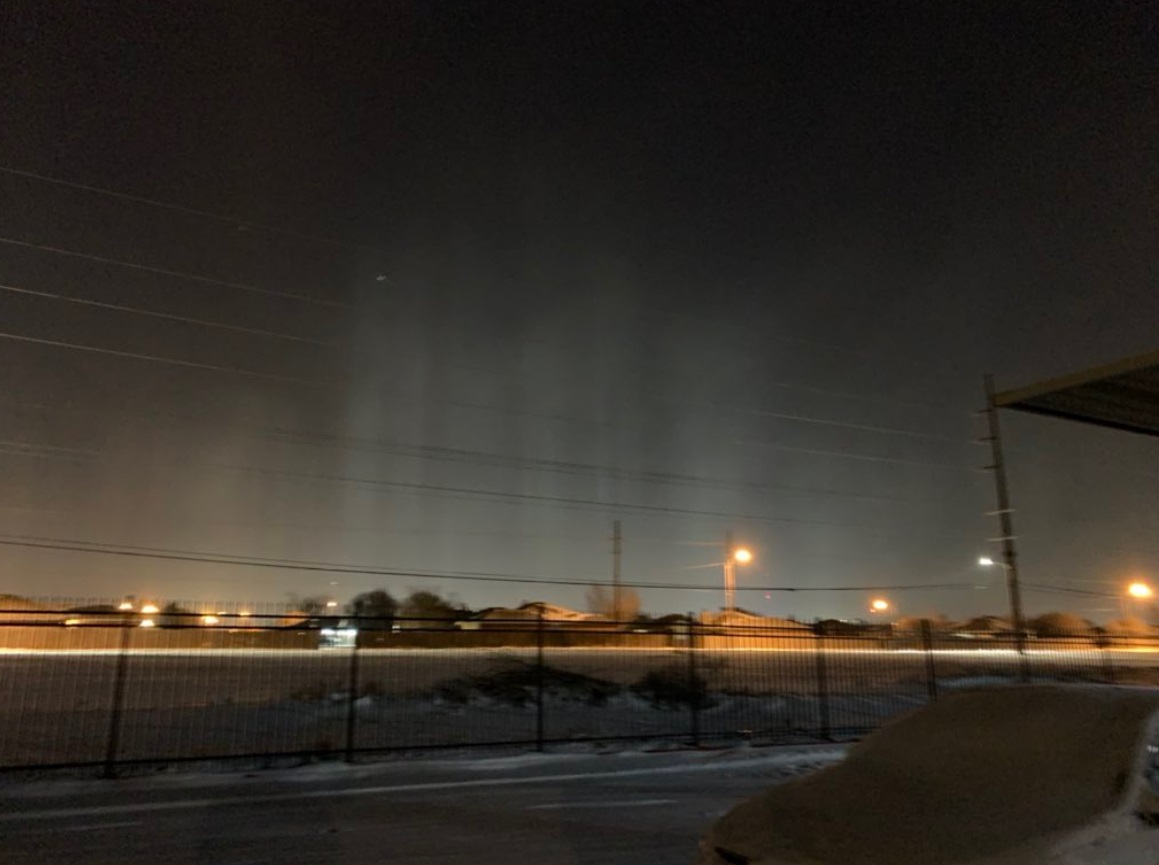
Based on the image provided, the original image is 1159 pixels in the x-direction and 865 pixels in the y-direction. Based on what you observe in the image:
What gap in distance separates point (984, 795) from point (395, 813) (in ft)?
21.8

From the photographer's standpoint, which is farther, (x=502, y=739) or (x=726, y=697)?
(x=726, y=697)

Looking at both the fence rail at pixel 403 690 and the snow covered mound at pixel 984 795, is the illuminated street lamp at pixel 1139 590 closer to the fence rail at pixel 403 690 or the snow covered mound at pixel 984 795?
the fence rail at pixel 403 690

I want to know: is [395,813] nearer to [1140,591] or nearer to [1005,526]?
[1005,526]

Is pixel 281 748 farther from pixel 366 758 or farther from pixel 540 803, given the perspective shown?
pixel 540 803

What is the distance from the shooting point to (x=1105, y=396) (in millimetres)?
13086

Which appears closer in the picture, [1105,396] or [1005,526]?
[1105,396]

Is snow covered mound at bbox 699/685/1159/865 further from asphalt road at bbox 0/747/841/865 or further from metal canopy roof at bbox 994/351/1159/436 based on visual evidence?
metal canopy roof at bbox 994/351/1159/436

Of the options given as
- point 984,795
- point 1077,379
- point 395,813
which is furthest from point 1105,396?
point 395,813

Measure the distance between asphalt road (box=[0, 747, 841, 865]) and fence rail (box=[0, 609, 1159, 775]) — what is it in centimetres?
159

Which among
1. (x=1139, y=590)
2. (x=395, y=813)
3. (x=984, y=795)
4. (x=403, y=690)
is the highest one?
(x=1139, y=590)

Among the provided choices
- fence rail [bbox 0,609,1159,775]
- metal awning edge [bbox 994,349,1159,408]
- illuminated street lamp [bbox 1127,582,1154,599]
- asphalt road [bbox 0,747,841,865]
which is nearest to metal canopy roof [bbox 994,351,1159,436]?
metal awning edge [bbox 994,349,1159,408]

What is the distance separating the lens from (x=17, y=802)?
10.3 meters

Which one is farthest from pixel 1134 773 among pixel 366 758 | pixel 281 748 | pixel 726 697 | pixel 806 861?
pixel 726 697

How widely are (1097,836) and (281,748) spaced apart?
506 inches
